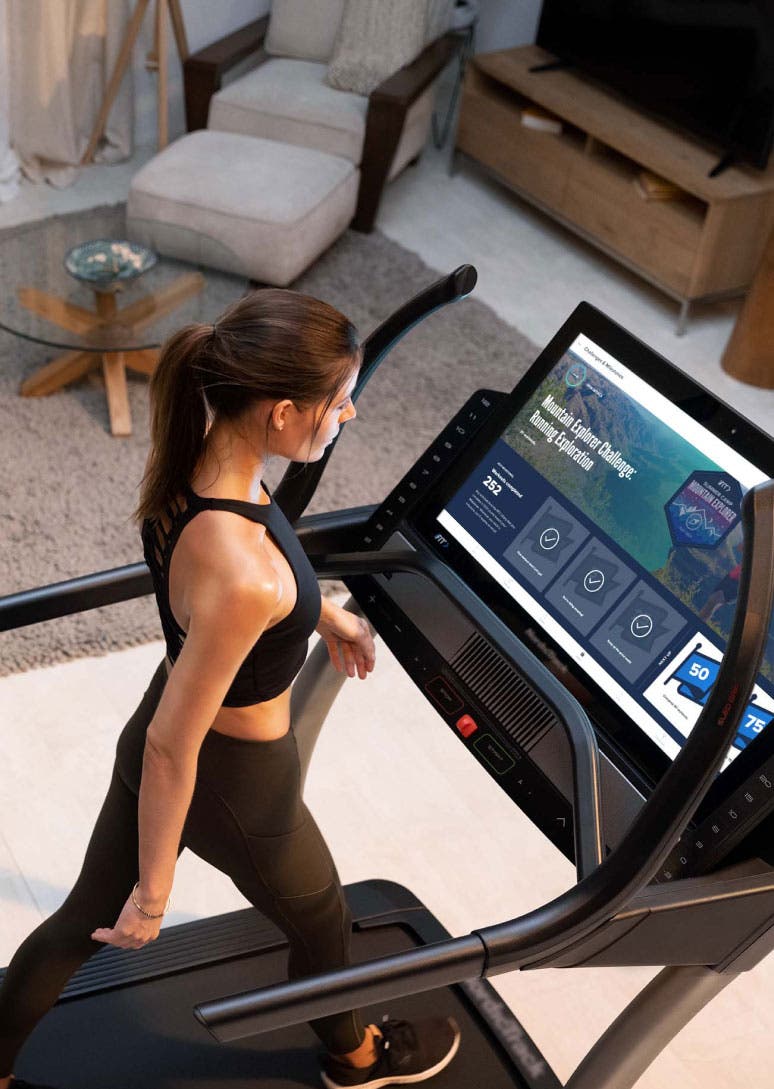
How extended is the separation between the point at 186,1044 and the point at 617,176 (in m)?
3.39

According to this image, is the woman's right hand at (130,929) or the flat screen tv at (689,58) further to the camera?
the flat screen tv at (689,58)

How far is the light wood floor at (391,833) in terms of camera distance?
222 cm

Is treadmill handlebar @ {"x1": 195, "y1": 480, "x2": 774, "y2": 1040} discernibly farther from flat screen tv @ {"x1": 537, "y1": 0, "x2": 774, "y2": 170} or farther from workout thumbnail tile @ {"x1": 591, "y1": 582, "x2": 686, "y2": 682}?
flat screen tv @ {"x1": 537, "y1": 0, "x2": 774, "y2": 170}

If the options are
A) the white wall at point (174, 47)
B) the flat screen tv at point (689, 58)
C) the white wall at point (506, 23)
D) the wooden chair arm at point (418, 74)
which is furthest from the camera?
the white wall at point (506, 23)

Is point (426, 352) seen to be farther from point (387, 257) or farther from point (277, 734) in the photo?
point (277, 734)

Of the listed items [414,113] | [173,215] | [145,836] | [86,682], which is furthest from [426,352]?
[145,836]

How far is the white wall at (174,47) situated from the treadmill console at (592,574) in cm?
392

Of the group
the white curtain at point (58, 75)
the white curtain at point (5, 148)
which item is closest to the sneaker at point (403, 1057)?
the white curtain at point (5, 148)

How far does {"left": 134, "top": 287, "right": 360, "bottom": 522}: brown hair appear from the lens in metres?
1.34

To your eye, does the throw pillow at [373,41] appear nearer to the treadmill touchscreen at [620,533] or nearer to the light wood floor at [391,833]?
the light wood floor at [391,833]

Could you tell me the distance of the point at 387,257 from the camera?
445cm

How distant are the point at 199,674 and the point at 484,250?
3.62 metres

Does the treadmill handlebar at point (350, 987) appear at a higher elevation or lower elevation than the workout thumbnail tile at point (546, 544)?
lower

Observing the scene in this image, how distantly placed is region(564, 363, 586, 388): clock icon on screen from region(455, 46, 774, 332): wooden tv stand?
2661 millimetres
